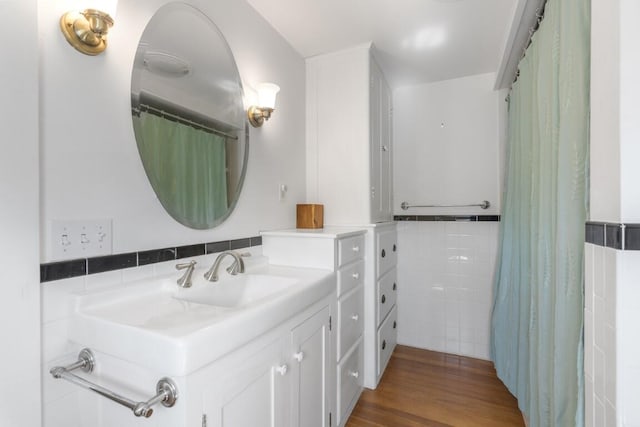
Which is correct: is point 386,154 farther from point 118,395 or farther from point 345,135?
point 118,395

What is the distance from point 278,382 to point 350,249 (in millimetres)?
864

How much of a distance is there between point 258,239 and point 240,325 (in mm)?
866

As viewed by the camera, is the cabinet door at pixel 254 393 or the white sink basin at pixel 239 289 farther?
the white sink basin at pixel 239 289

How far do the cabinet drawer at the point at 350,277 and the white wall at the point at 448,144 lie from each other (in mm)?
1050

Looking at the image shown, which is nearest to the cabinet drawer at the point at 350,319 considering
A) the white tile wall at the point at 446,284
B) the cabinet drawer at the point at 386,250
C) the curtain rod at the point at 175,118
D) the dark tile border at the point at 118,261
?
the cabinet drawer at the point at 386,250

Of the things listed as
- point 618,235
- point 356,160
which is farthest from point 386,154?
point 618,235

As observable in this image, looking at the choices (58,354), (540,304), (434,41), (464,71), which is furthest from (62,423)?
(464,71)

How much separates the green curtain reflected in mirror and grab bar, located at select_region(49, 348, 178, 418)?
535 millimetres

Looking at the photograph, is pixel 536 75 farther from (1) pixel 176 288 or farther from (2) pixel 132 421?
(2) pixel 132 421

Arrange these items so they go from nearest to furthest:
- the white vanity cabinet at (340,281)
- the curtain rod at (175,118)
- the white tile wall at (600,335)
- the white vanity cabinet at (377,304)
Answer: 1. the white tile wall at (600,335)
2. the curtain rod at (175,118)
3. the white vanity cabinet at (340,281)
4. the white vanity cabinet at (377,304)

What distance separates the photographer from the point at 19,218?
75 cm

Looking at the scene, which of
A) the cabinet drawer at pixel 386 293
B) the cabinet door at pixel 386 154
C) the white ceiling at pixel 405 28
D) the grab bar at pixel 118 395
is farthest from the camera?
the cabinet door at pixel 386 154

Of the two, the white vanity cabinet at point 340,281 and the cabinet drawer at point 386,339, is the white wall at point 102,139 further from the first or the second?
the cabinet drawer at point 386,339

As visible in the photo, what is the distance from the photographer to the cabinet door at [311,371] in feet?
3.62
